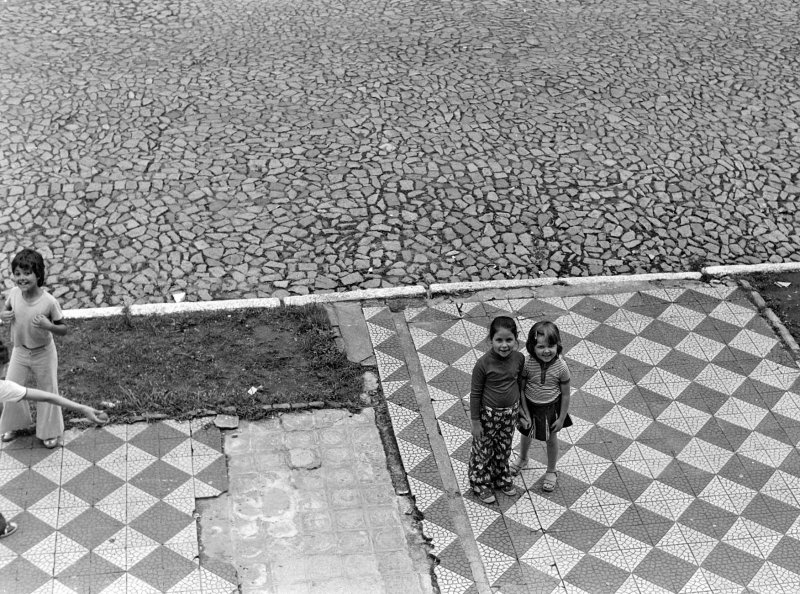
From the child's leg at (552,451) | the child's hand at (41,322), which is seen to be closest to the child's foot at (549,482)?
the child's leg at (552,451)

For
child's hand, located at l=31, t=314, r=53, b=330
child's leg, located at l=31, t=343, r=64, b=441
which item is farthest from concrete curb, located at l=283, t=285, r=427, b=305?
child's hand, located at l=31, t=314, r=53, b=330

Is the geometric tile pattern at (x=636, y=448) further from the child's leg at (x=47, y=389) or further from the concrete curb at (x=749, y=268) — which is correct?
the child's leg at (x=47, y=389)

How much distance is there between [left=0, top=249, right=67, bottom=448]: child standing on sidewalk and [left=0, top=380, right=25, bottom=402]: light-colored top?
25cm

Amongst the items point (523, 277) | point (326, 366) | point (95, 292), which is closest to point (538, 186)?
point (523, 277)

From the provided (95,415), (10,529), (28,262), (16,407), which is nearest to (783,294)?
(95,415)

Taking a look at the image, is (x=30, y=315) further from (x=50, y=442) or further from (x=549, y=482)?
(x=549, y=482)

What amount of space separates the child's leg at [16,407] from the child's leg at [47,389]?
79 mm

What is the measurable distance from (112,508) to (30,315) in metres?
1.41

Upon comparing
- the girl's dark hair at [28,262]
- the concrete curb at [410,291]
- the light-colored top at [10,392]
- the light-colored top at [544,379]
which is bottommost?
the concrete curb at [410,291]

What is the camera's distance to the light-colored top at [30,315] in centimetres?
662

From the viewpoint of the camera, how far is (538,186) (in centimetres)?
1025

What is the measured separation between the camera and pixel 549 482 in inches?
275

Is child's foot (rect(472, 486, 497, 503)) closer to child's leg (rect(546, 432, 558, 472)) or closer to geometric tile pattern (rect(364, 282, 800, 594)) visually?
geometric tile pattern (rect(364, 282, 800, 594))

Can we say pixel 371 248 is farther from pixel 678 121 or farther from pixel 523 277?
pixel 678 121
